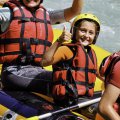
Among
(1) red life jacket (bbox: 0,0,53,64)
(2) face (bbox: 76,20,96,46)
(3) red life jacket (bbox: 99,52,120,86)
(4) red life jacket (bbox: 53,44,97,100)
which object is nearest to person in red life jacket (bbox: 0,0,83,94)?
(1) red life jacket (bbox: 0,0,53,64)

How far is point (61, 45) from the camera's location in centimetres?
241

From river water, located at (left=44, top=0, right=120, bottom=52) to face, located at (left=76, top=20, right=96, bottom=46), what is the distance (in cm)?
322

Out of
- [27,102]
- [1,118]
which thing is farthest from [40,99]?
[1,118]

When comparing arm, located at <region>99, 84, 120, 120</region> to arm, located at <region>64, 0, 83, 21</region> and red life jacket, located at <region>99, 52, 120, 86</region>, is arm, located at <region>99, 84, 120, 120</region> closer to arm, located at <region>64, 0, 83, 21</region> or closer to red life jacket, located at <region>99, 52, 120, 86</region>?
red life jacket, located at <region>99, 52, 120, 86</region>

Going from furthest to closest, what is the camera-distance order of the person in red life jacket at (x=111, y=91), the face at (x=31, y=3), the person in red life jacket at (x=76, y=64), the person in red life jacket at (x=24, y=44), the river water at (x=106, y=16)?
the river water at (x=106, y=16) < the face at (x=31, y=3) < the person in red life jacket at (x=24, y=44) < the person in red life jacket at (x=76, y=64) < the person in red life jacket at (x=111, y=91)

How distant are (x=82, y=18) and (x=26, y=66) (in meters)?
0.55

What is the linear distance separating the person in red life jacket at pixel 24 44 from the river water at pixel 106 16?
113 inches

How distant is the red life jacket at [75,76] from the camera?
2381 mm

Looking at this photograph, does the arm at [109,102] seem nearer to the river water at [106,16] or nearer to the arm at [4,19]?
the arm at [4,19]

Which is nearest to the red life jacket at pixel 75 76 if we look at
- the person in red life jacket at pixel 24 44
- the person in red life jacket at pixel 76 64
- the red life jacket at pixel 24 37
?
the person in red life jacket at pixel 76 64

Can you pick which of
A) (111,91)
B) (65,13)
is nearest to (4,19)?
(65,13)

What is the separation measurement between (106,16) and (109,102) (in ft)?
17.7

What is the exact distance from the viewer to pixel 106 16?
6.96 metres

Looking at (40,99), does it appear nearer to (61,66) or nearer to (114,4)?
(61,66)
